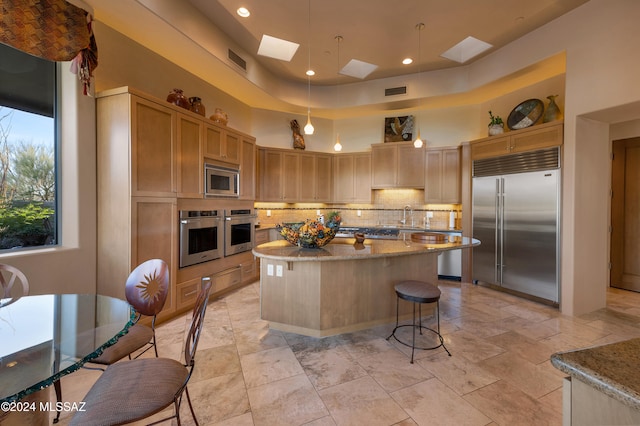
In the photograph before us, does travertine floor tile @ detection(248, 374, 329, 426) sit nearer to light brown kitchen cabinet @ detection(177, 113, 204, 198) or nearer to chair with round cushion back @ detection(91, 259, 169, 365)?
chair with round cushion back @ detection(91, 259, 169, 365)

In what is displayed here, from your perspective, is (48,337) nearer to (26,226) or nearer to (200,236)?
(26,226)

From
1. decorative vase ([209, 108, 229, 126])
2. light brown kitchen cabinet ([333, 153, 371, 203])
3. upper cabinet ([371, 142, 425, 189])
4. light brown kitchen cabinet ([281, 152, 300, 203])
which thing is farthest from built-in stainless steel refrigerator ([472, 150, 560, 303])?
decorative vase ([209, 108, 229, 126])

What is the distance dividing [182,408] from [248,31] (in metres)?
4.32

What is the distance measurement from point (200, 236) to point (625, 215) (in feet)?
22.1

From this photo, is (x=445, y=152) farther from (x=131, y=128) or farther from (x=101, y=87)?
(x=101, y=87)

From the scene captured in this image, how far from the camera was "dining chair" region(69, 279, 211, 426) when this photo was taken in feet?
3.61

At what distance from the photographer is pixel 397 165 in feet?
17.8

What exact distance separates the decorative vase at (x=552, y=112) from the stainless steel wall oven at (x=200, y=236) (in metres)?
4.87

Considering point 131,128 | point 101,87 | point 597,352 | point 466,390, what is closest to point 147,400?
point 597,352

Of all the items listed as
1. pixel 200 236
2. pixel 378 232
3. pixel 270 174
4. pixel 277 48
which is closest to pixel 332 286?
pixel 200 236

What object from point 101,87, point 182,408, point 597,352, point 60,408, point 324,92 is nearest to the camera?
point 597,352

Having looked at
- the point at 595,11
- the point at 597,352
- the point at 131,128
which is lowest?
the point at 597,352

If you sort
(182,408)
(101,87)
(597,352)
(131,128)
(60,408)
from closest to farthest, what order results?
(597,352)
(60,408)
(182,408)
(131,128)
(101,87)

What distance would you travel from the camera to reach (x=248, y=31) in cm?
377
